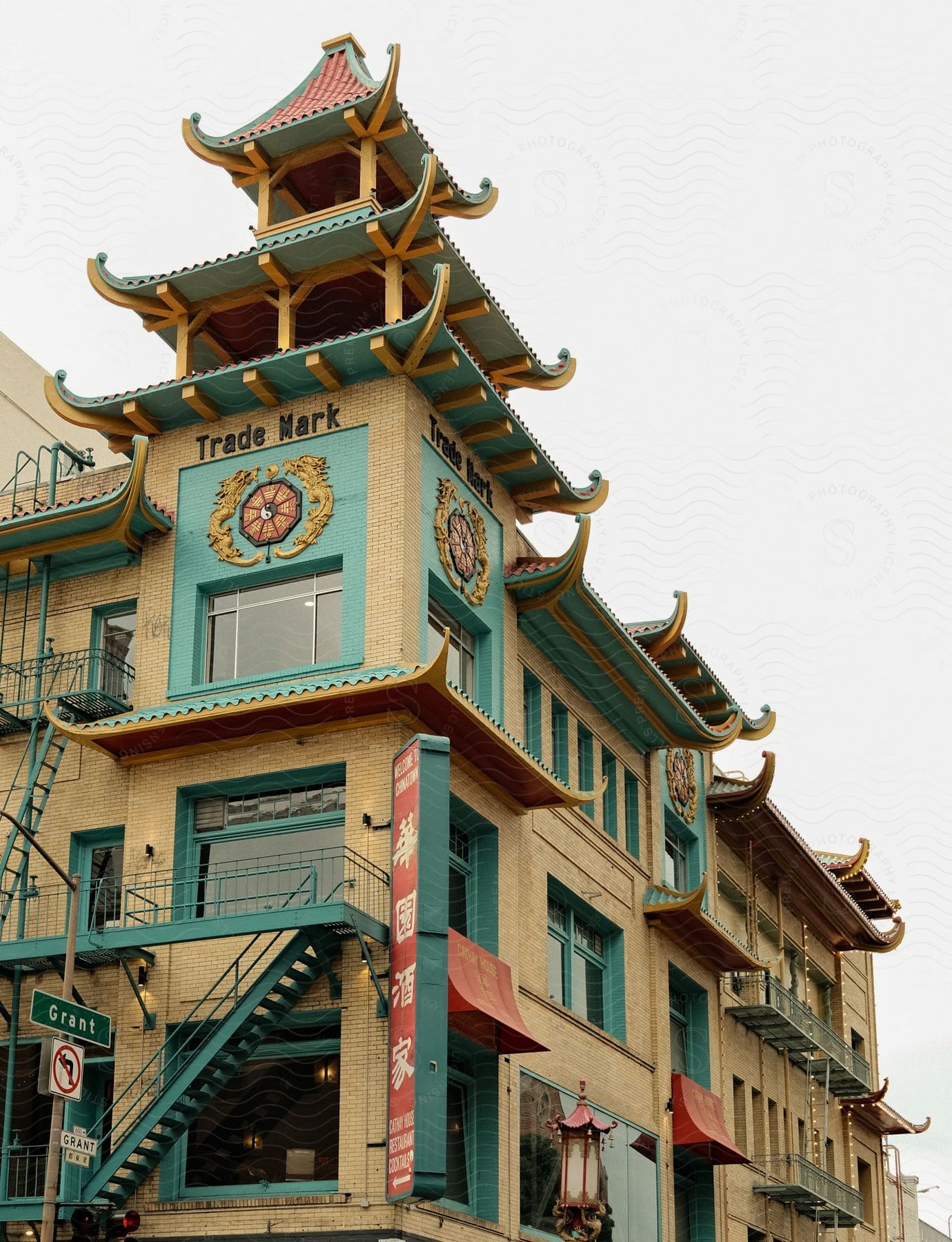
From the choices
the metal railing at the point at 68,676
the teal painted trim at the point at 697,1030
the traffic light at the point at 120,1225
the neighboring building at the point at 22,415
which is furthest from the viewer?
the neighboring building at the point at 22,415

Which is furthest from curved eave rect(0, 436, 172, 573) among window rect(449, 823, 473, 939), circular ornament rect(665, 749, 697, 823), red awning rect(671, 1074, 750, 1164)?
red awning rect(671, 1074, 750, 1164)

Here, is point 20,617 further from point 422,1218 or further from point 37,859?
point 422,1218

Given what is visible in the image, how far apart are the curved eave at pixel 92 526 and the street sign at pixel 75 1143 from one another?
11788 millimetres

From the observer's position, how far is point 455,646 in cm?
3189

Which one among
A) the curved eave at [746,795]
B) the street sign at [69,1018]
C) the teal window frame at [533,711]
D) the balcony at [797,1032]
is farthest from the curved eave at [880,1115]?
the street sign at [69,1018]

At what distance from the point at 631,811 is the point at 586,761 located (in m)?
3.00

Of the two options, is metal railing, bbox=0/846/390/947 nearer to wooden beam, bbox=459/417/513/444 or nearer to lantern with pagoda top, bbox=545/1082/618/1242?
lantern with pagoda top, bbox=545/1082/618/1242

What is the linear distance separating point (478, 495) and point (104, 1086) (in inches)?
498

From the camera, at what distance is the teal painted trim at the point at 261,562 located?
29.8 m

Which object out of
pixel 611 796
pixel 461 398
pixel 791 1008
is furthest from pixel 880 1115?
pixel 461 398

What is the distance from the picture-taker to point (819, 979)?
183 feet

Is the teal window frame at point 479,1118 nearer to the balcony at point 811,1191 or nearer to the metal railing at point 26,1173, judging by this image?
the metal railing at point 26,1173

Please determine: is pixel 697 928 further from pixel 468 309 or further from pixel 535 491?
pixel 468 309

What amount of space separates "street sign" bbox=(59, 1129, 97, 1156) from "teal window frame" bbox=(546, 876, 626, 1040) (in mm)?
12096
